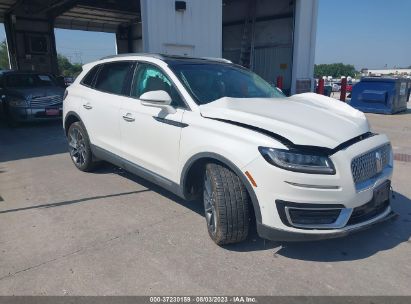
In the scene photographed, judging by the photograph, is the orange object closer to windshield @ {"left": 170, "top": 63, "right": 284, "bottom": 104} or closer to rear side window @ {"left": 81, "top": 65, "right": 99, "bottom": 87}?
windshield @ {"left": 170, "top": 63, "right": 284, "bottom": 104}

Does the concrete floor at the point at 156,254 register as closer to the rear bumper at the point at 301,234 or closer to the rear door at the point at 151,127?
the rear bumper at the point at 301,234

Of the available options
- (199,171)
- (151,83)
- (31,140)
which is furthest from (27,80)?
(199,171)

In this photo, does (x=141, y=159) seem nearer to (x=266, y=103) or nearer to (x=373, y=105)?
(x=266, y=103)

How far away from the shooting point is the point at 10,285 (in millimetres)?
2697

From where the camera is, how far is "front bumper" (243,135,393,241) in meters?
2.70

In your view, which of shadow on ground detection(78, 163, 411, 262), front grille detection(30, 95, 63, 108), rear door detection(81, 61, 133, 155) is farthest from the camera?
front grille detection(30, 95, 63, 108)

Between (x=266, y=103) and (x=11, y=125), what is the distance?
8.86 m

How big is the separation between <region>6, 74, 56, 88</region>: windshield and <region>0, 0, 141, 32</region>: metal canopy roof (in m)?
8.63

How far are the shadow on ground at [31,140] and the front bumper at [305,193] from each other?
17.6ft

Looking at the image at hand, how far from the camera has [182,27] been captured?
10836mm

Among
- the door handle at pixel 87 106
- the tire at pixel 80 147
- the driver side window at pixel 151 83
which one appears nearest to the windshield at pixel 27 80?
the tire at pixel 80 147

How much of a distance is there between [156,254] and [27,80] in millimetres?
9347

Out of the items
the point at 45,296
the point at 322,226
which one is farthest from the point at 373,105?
the point at 45,296

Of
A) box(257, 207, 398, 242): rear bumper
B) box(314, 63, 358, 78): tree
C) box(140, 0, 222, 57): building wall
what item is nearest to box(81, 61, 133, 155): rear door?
box(257, 207, 398, 242): rear bumper
